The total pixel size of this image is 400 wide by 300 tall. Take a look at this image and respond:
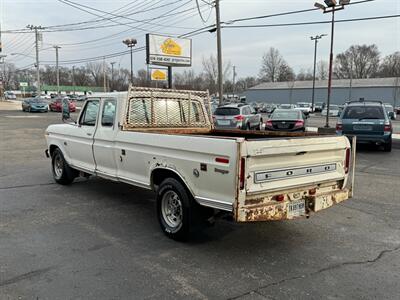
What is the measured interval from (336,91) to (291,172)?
271 ft

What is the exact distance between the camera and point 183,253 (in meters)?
4.61

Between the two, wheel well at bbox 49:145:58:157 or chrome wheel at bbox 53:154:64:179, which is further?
wheel well at bbox 49:145:58:157

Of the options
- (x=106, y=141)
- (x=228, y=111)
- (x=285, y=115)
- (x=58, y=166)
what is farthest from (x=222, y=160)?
(x=228, y=111)

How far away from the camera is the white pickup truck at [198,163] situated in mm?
4188

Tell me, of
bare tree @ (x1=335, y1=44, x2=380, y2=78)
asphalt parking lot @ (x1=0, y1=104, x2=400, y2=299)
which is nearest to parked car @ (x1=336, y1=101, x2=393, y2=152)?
asphalt parking lot @ (x1=0, y1=104, x2=400, y2=299)

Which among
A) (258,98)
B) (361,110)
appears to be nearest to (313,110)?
(258,98)

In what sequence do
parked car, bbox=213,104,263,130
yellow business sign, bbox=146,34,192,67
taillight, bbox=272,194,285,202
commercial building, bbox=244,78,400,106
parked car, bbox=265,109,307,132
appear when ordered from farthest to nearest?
1. commercial building, bbox=244,78,400,106
2. yellow business sign, bbox=146,34,192,67
3. parked car, bbox=213,104,263,130
4. parked car, bbox=265,109,307,132
5. taillight, bbox=272,194,285,202

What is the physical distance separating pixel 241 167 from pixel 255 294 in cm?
127

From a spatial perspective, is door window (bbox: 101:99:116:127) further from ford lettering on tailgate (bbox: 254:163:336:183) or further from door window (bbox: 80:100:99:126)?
ford lettering on tailgate (bbox: 254:163:336:183)

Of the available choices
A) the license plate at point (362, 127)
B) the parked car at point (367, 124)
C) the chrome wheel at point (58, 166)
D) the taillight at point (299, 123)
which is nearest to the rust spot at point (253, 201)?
the chrome wheel at point (58, 166)

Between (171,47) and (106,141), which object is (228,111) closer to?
(106,141)

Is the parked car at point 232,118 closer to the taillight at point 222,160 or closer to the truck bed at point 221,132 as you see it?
the truck bed at point 221,132

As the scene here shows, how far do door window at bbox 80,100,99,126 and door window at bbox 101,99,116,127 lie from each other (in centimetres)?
29

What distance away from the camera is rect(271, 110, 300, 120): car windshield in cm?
1705
